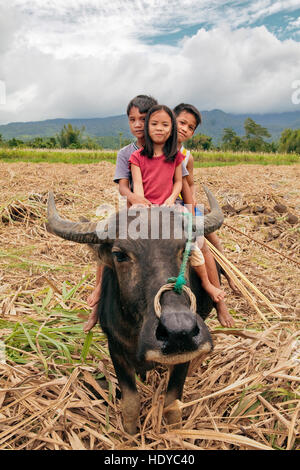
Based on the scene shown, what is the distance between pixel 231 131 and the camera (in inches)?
2286

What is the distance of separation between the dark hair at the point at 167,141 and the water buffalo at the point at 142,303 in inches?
19.1

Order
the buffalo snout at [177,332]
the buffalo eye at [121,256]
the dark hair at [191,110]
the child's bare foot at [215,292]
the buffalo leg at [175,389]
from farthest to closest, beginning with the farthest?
the dark hair at [191,110], the child's bare foot at [215,292], the buffalo leg at [175,389], the buffalo eye at [121,256], the buffalo snout at [177,332]

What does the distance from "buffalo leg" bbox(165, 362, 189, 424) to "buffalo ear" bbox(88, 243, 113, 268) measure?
80 cm

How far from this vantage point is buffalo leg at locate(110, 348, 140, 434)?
88.4 inches

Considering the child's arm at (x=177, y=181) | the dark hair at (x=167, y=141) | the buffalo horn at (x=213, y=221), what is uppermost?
the dark hair at (x=167, y=141)

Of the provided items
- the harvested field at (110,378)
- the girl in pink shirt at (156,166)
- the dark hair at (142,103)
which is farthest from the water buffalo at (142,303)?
the dark hair at (142,103)

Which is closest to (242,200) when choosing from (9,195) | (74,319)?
(9,195)

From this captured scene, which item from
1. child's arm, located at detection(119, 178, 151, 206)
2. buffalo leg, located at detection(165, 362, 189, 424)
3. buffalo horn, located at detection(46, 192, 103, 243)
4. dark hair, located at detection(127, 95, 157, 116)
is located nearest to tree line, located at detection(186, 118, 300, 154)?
dark hair, located at detection(127, 95, 157, 116)

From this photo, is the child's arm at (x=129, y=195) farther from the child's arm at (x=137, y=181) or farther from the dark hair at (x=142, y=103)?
the dark hair at (x=142, y=103)

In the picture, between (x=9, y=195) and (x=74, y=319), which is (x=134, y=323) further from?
(x=9, y=195)

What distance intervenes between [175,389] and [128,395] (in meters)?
0.31

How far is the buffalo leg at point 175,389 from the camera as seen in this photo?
218cm

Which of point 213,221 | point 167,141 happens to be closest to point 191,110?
point 167,141
